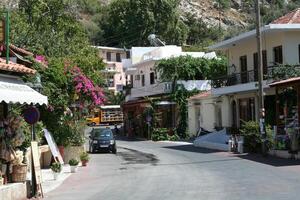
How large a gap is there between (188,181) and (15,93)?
6730 millimetres

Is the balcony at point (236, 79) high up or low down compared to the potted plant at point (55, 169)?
up

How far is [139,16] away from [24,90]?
7994 cm

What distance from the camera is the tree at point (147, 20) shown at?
307ft

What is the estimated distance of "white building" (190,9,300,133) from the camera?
3694cm

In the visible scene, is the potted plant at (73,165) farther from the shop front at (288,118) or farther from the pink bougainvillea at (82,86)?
the shop front at (288,118)

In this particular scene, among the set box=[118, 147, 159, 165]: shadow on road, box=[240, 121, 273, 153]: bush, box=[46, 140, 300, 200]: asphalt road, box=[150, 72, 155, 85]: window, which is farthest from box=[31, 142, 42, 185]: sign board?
box=[150, 72, 155, 85]: window

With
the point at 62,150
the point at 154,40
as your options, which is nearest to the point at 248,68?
the point at 62,150

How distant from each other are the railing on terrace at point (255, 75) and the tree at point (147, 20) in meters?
50.3

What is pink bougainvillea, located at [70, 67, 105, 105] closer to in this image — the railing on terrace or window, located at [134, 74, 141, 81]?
the railing on terrace

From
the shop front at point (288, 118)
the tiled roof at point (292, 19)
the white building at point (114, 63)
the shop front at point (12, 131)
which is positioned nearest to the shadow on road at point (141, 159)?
the shop front at point (288, 118)

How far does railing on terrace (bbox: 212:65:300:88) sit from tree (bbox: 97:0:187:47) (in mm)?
50297

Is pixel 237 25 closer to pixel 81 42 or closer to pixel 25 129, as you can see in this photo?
pixel 81 42

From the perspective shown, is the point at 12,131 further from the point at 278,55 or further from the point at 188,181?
the point at 278,55

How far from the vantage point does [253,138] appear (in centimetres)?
3047
